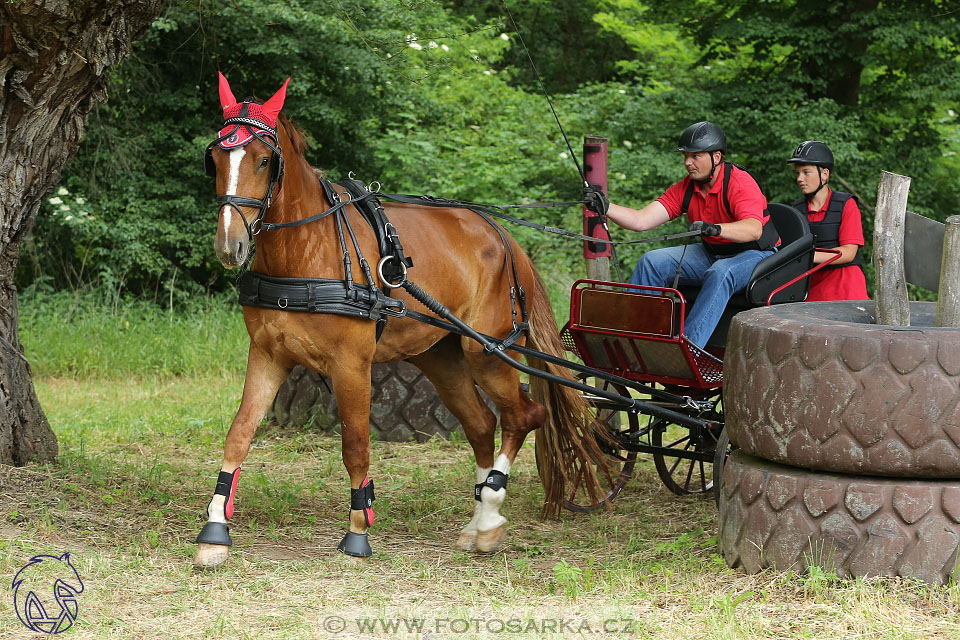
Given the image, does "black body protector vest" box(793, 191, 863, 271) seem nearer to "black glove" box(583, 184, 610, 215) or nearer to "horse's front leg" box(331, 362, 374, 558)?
"black glove" box(583, 184, 610, 215)

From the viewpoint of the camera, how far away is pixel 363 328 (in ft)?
14.9

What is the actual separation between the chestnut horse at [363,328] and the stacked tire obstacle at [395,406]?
6.01ft

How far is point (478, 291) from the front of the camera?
522 cm

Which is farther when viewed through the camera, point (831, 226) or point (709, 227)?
point (831, 226)

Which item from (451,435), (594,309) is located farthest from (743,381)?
(451,435)

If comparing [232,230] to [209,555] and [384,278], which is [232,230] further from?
[209,555]

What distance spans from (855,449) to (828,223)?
291 cm

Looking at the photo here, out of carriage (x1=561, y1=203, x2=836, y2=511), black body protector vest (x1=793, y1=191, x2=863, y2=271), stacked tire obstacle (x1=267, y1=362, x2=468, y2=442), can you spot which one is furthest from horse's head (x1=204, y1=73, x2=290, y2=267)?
black body protector vest (x1=793, y1=191, x2=863, y2=271)

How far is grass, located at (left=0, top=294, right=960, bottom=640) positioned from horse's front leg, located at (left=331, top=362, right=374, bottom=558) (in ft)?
0.43

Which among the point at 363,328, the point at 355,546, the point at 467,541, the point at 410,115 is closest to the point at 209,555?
the point at 355,546

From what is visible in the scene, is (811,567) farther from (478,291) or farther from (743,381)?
(478,291)

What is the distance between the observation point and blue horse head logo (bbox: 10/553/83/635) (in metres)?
3.61

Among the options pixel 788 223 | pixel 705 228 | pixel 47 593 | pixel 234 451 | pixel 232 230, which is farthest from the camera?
pixel 788 223

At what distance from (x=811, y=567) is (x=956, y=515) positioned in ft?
1.72
